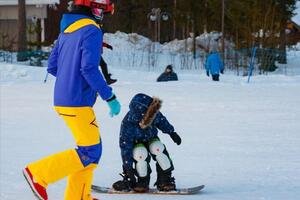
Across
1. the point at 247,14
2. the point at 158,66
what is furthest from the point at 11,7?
the point at 247,14

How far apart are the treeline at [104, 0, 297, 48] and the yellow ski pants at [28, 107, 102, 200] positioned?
2849cm

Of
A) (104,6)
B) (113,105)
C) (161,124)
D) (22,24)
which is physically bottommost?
(161,124)

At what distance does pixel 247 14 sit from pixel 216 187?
30.7 m

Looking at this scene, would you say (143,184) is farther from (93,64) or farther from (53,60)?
(93,64)

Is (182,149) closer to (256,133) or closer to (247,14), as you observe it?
(256,133)

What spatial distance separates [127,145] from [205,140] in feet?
12.0

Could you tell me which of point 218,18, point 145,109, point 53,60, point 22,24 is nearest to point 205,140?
point 145,109

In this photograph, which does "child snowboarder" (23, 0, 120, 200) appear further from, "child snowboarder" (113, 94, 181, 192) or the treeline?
the treeline

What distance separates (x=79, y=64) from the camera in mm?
4316

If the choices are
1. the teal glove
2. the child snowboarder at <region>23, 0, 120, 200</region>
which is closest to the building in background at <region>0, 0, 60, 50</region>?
the child snowboarder at <region>23, 0, 120, 200</region>

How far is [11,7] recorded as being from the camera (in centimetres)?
4238

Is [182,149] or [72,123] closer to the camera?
[72,123]

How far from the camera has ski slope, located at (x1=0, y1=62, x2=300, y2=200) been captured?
5910mm

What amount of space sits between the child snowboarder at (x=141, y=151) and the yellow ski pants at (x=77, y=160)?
3.48 ft
